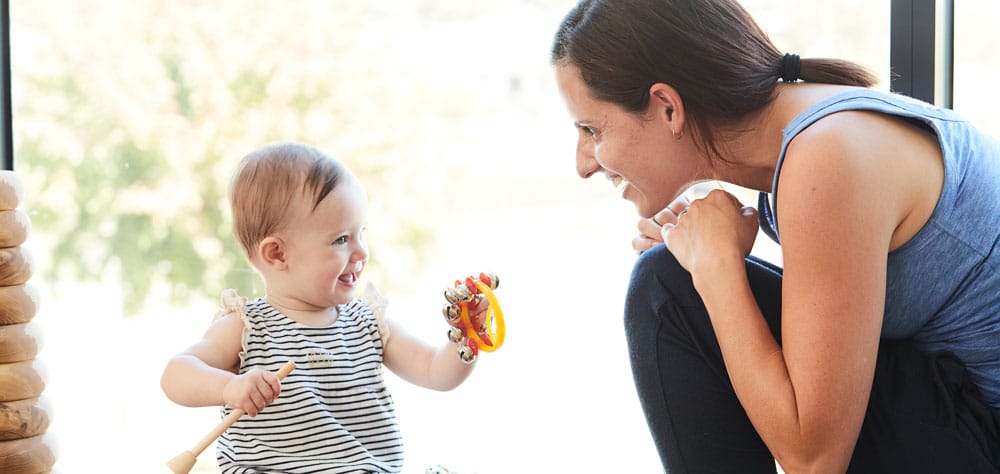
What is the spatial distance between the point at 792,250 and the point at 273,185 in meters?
0.82

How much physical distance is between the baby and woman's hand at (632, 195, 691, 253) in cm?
29

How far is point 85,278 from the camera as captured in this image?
7.41 feet

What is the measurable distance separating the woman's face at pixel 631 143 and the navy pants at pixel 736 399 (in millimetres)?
129

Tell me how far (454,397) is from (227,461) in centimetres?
82

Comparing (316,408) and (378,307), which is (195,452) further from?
(378,307)

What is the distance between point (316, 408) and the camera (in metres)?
1.56

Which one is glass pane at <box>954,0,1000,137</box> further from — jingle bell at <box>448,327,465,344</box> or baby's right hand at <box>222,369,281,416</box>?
baby's right hand at <box>222,369,281,416</box>

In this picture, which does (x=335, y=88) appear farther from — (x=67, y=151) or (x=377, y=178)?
(x=67, y=151)

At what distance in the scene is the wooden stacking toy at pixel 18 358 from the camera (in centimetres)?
167

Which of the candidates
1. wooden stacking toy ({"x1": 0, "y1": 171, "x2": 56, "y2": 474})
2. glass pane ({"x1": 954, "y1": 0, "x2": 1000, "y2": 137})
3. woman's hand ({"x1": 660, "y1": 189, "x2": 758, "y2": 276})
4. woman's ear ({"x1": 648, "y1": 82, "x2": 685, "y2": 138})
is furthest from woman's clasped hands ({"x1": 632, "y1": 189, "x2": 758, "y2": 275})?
wooden stacking toy ({"x1": 0, "y1": 171, "x2": 56, "y2": 474})

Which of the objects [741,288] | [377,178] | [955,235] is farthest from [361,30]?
[955,235]

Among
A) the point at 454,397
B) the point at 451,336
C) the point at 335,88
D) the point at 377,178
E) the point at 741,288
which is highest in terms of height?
the point at 335,88

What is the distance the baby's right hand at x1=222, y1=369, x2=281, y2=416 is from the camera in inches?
55.7

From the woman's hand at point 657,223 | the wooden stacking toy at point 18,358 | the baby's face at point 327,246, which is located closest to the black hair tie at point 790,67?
the woman's hand at point 657,223
